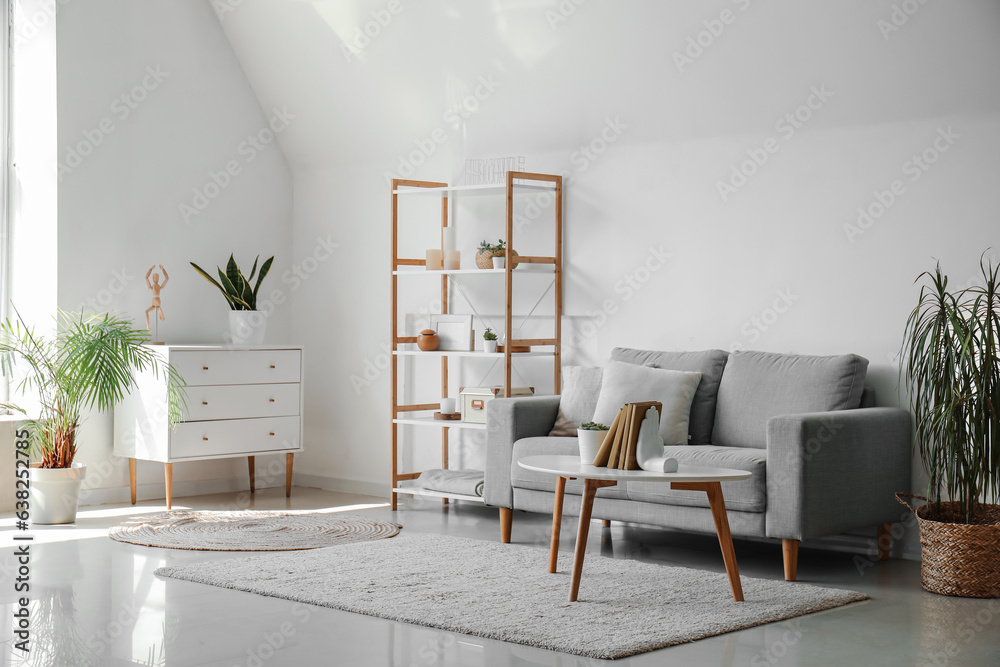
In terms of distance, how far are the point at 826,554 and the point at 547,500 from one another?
1.19 m

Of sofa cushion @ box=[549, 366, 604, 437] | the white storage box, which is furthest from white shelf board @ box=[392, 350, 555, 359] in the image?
sofa cushion @ box=[549, 366, 604, 437]

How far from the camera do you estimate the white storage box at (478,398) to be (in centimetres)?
585

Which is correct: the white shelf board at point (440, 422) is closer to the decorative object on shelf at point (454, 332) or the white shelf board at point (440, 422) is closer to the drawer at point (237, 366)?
the decorative object on shelf at point (454, 332)

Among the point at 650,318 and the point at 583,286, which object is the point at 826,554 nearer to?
the point at 650,318

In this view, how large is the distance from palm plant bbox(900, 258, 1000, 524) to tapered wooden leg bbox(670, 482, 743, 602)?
2.59ft

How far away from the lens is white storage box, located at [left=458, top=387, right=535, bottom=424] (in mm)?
5848

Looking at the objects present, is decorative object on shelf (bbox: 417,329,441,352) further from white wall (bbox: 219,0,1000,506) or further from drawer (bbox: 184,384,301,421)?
drawer (bbox: 184,384,301,421)

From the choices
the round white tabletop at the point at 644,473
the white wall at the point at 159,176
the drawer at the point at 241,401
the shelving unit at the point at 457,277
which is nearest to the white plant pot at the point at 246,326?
the drawer at the point at 241,401

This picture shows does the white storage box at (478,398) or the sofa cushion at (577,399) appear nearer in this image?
the sofa cushion at (577,399)

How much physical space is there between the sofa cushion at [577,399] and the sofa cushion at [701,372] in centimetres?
19

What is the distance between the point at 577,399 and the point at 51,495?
2.49m

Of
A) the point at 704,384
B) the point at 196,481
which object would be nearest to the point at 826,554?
the point at 704,384

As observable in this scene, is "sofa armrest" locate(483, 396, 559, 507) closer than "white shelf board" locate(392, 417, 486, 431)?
Yes

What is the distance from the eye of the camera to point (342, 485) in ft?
22.5
